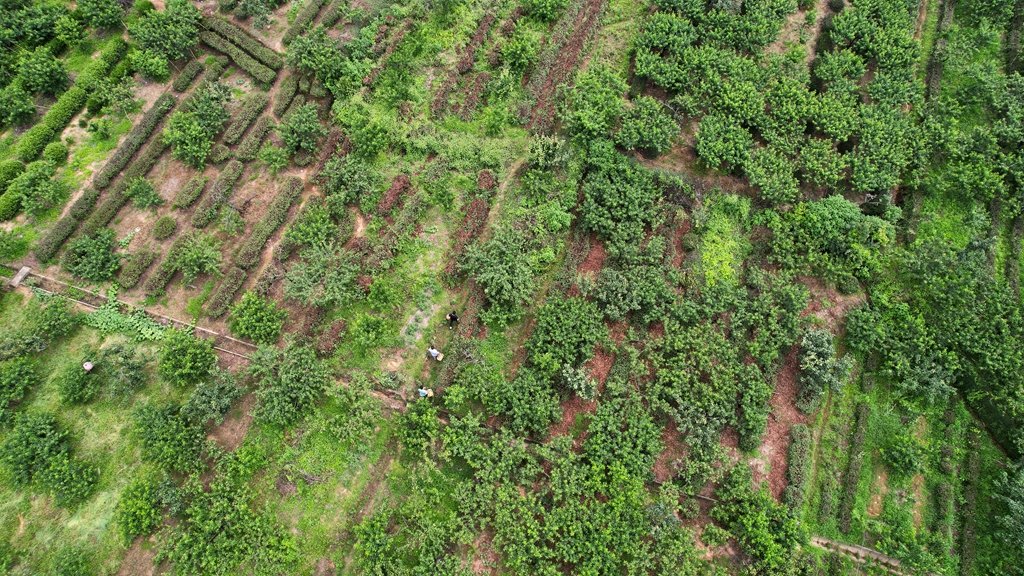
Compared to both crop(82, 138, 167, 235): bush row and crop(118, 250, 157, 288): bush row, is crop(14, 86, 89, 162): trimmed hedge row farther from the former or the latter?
crop(118, 250, 157, 288): bush row

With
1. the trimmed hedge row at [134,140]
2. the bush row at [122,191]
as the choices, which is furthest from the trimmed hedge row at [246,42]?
the bush row at [122,191]

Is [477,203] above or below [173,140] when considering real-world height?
below

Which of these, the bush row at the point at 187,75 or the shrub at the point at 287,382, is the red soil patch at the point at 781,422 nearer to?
the shrub at the point at 287,382

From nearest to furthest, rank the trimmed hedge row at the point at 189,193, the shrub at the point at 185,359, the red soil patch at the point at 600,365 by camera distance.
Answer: the shrub at the point at 185,359, the red soil patch at the point at 600,365, the trimmed hedge row at the point at 189,193

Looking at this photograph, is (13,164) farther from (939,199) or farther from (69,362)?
(939,199)

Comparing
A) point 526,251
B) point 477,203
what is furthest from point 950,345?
point 477,203

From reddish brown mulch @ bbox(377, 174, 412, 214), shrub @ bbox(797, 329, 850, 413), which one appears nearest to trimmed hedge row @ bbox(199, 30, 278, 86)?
reddish brown mulch @ bbox(377, 174, 412, 214)
